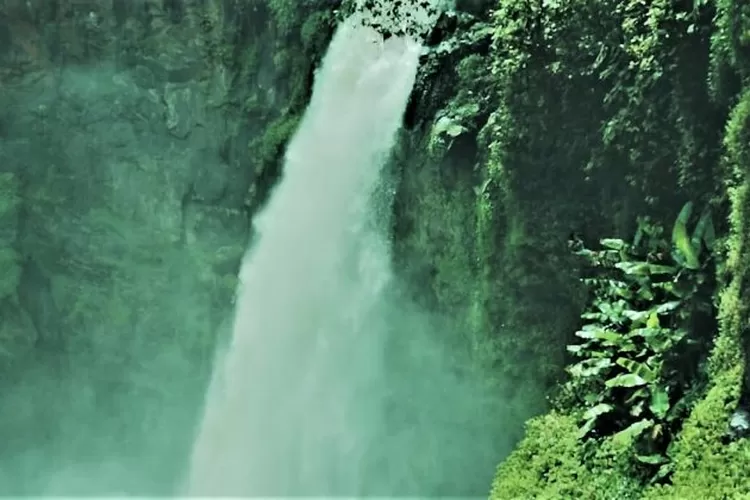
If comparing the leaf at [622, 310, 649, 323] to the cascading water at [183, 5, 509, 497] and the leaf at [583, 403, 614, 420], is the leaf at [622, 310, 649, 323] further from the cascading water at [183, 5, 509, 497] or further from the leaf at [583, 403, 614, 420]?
the cascading water at [183, 5, 509, 497]

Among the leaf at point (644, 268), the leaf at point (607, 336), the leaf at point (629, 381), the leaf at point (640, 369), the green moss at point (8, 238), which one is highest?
the green moss at point (8, 238)

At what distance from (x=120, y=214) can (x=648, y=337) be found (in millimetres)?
10403

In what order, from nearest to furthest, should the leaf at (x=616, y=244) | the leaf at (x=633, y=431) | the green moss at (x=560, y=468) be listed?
the leaf at (x=633, y=431) → the green moss at (x=560, y=468) → the leaf at (x=616, y=244)

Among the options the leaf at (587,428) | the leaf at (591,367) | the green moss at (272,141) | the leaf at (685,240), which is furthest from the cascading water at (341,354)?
the leaf at (685,240)

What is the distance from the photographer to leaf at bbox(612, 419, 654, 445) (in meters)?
4.95

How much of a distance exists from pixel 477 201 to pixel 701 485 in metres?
3.74

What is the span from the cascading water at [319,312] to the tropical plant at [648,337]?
3655mm

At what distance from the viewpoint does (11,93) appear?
1342cm

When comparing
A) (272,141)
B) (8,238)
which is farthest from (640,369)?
(8,238)

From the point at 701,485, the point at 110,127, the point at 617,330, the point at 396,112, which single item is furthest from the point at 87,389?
the point at 701,485

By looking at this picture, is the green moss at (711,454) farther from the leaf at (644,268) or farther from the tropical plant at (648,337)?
the leaf at (644,268)

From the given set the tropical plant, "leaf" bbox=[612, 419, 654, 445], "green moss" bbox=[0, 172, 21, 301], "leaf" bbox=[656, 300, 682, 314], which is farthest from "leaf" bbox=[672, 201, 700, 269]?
"green moss" bbox=[0, 172, 21, 301]

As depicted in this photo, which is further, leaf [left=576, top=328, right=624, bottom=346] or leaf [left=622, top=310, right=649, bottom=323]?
leaf [left=576, top=328, right=624, bottom=346]

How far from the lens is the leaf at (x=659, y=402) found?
4.84 meters
